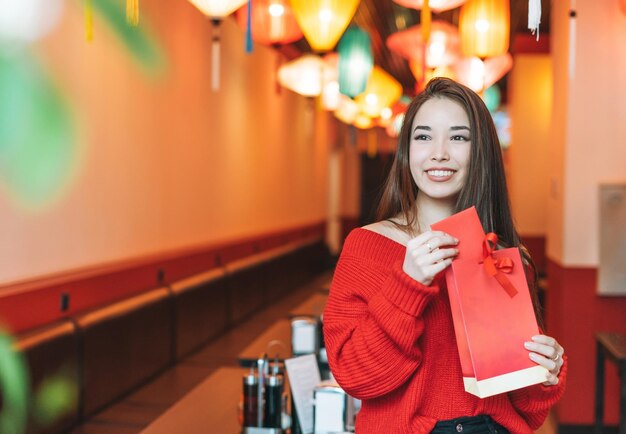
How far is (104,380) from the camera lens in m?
3.97

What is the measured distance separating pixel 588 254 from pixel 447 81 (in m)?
3.46

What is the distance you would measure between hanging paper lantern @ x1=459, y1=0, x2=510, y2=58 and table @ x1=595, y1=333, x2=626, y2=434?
2.06 meters

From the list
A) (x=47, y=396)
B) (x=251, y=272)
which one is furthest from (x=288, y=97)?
(x=47, y=396)

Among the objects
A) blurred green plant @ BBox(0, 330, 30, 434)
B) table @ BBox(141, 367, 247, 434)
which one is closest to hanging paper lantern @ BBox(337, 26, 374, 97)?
table @ BBox(141, 367, 247, 434)

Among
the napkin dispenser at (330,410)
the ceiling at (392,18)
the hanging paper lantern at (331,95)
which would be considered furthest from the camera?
the ceiling at (392,18)

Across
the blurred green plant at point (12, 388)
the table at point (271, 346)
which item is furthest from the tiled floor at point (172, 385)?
the table at point (271, 346)

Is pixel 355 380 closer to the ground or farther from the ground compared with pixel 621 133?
closer to the ground

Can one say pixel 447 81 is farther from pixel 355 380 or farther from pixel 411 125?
pixel 355 380

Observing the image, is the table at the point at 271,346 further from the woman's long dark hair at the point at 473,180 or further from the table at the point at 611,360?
the woman's long dark hair at the point at 473,180

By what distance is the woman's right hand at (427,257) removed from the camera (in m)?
1.33

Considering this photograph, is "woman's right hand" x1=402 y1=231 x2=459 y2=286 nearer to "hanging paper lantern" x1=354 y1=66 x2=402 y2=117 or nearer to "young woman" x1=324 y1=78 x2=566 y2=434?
"young woman" x1=324 y1=78 x2=566 y2=434

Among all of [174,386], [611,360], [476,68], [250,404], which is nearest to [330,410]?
[250,404]

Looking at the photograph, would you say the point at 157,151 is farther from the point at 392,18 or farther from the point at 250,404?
the point at 392,18

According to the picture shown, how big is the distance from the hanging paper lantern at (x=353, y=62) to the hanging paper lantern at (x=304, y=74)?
35cm
